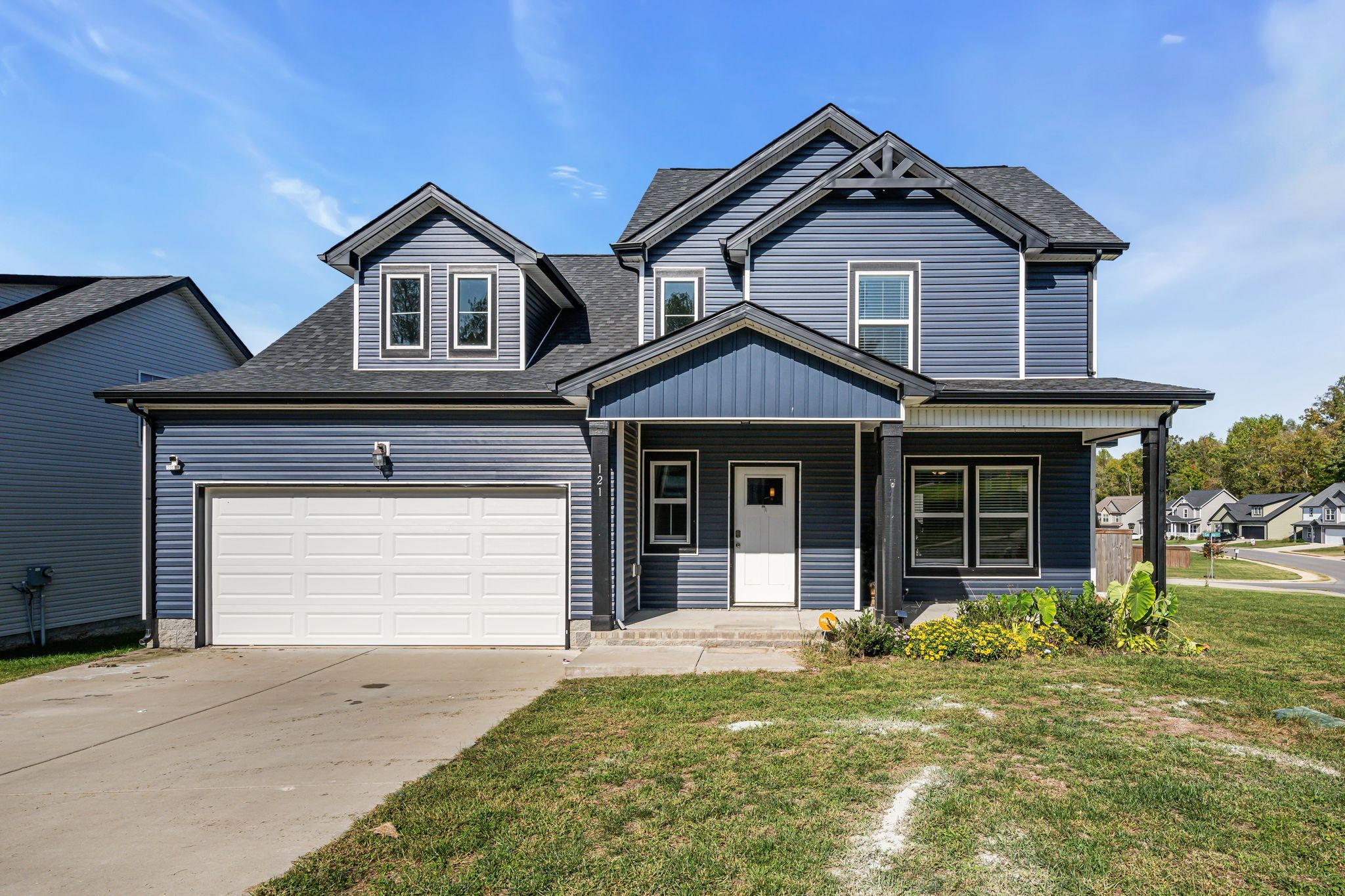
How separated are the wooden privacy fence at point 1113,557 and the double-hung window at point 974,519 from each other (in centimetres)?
396

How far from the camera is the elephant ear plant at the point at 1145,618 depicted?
9.55 m

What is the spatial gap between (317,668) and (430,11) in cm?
939

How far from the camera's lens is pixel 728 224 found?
12320 mm

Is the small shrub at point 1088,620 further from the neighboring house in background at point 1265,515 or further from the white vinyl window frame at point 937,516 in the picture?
the neighboring house in background at point 1265,515

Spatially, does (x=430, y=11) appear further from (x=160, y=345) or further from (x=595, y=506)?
(x=160, y=345)

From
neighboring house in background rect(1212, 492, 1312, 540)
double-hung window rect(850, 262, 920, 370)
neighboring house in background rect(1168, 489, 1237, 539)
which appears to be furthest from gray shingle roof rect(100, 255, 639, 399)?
neighboring house in background rect(1168, 489, 1237, 539)

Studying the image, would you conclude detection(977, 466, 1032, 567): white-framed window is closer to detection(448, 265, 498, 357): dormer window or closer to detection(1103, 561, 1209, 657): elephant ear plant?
detection(1103, 561, 1209, 657): elephant ear plant

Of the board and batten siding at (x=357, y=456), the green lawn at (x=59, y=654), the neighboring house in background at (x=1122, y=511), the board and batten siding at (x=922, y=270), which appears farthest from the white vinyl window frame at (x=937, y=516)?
the neighboring house in background at (x=1122, y=511)

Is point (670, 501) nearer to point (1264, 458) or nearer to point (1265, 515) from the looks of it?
point (1265, 515)

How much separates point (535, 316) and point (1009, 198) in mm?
8381

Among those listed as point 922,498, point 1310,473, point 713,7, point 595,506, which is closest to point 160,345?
point 595,506

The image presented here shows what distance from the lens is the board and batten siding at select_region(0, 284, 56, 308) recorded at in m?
15.1

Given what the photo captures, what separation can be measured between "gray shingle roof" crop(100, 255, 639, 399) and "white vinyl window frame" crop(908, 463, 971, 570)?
5046mm

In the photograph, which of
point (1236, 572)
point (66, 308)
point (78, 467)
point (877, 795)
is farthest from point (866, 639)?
point (1236, 572)
